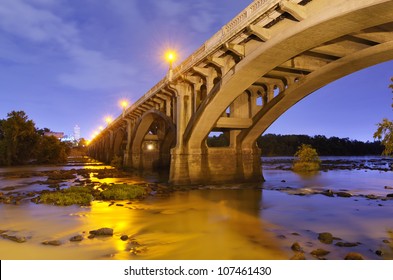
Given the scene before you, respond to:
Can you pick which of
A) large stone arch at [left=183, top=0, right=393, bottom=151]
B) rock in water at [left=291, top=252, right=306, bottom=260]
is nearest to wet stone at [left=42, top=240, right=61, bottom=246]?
rock in water at [left=291, top=252, right=306, bottom=260]

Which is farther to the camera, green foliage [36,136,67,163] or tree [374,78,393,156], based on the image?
green foliage [36,136,67,163]

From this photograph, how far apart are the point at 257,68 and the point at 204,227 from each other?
9460 mm

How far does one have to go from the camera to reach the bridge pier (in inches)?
890

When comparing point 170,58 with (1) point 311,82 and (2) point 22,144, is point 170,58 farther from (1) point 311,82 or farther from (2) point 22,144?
(2) point 22,144

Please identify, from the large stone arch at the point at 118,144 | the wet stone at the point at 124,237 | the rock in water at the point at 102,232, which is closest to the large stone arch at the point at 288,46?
the wet stone at the point at 124,237

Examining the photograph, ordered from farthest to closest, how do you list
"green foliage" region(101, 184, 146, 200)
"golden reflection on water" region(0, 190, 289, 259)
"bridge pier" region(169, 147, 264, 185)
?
"bridge pier" region(169, 147, 264, 185), "green foliage" region(101, 184, 146, 200), "golden reflection on water" region(0, 190, 289, 259)

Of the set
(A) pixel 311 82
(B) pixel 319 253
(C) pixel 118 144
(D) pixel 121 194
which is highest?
(A) pixel 311 82

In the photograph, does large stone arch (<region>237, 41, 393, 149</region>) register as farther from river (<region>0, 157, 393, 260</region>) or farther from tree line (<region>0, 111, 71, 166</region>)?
tree line (<region>0, 111, 71, 166</region>)

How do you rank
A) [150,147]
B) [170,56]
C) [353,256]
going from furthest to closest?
[150,147]
[170,56]
[353,256]

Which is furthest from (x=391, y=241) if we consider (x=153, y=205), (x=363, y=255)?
(x=153, y=205)

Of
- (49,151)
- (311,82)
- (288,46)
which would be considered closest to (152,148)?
(49,151)

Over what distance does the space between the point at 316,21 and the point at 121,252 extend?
1037 centimetres

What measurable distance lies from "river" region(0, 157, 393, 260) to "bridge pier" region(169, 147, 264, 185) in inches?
191

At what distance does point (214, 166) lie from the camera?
76.9ft
